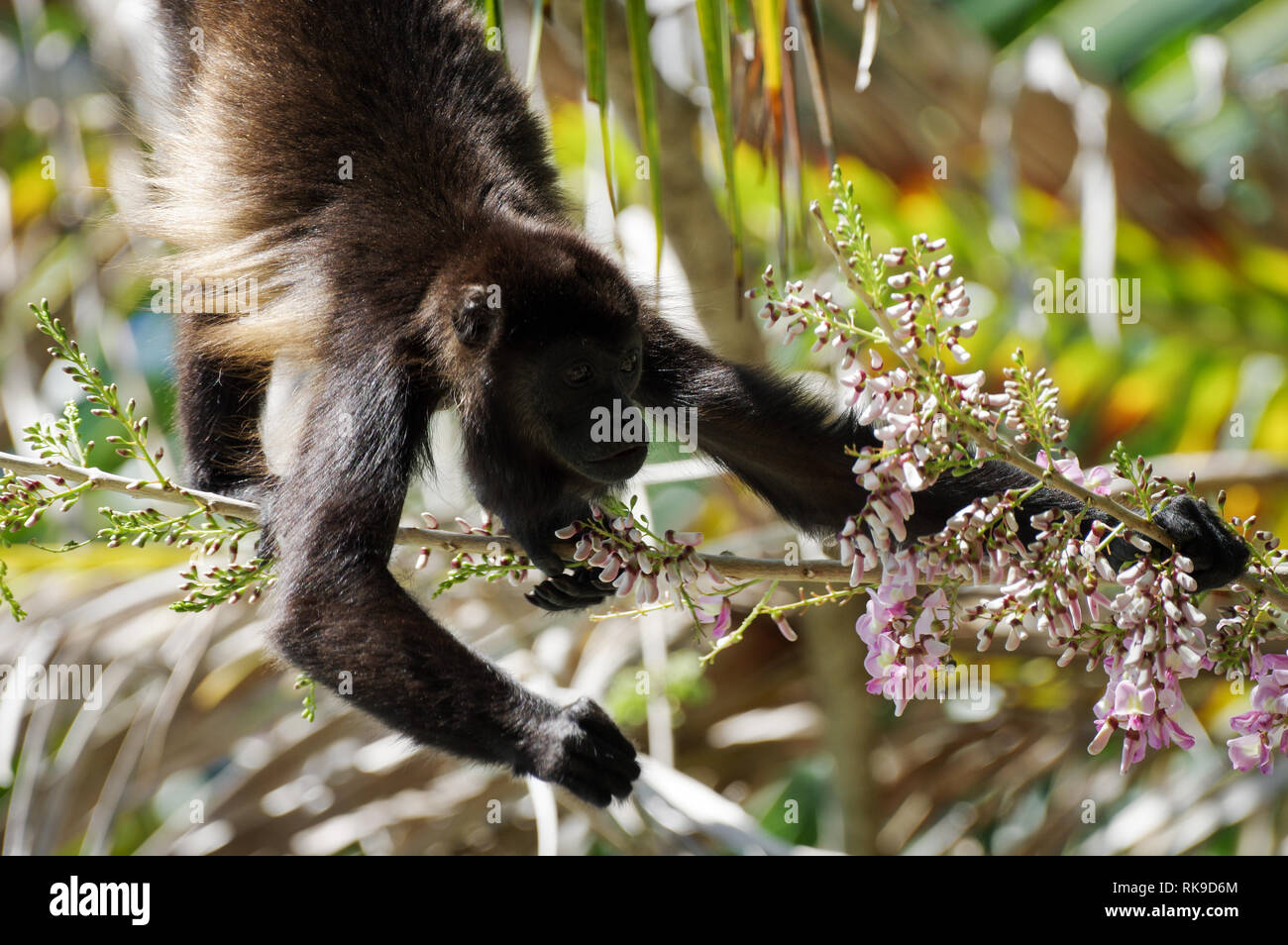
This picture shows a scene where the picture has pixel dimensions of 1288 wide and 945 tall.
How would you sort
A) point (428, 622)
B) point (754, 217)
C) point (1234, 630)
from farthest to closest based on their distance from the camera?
1. point (754, 217)
2. point (428, 622)
3. point (1234, 630)

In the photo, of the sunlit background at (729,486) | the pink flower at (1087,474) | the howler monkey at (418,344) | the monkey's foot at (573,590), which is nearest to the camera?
the pink flower at (1087,474)

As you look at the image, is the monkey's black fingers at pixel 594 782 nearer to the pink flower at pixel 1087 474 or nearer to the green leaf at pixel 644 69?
the pink flower at pixel 1087 474

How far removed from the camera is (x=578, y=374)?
154 inches

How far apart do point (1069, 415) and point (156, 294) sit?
4675 millimetres

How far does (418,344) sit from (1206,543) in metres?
2.47

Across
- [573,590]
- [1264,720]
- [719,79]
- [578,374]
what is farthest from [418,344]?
[1264,720]

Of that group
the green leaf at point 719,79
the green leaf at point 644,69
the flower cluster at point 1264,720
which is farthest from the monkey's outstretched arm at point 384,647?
the flower cluster at point 1264,720

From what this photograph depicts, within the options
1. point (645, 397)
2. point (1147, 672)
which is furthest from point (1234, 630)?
point (645, 397)

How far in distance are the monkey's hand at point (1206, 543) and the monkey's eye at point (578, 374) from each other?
5.83 feet

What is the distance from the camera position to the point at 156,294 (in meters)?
5.07

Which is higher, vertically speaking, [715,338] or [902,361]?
[715,338]

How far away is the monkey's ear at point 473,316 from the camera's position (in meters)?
3.90

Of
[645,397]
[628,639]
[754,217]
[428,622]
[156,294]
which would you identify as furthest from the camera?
[754,217]
